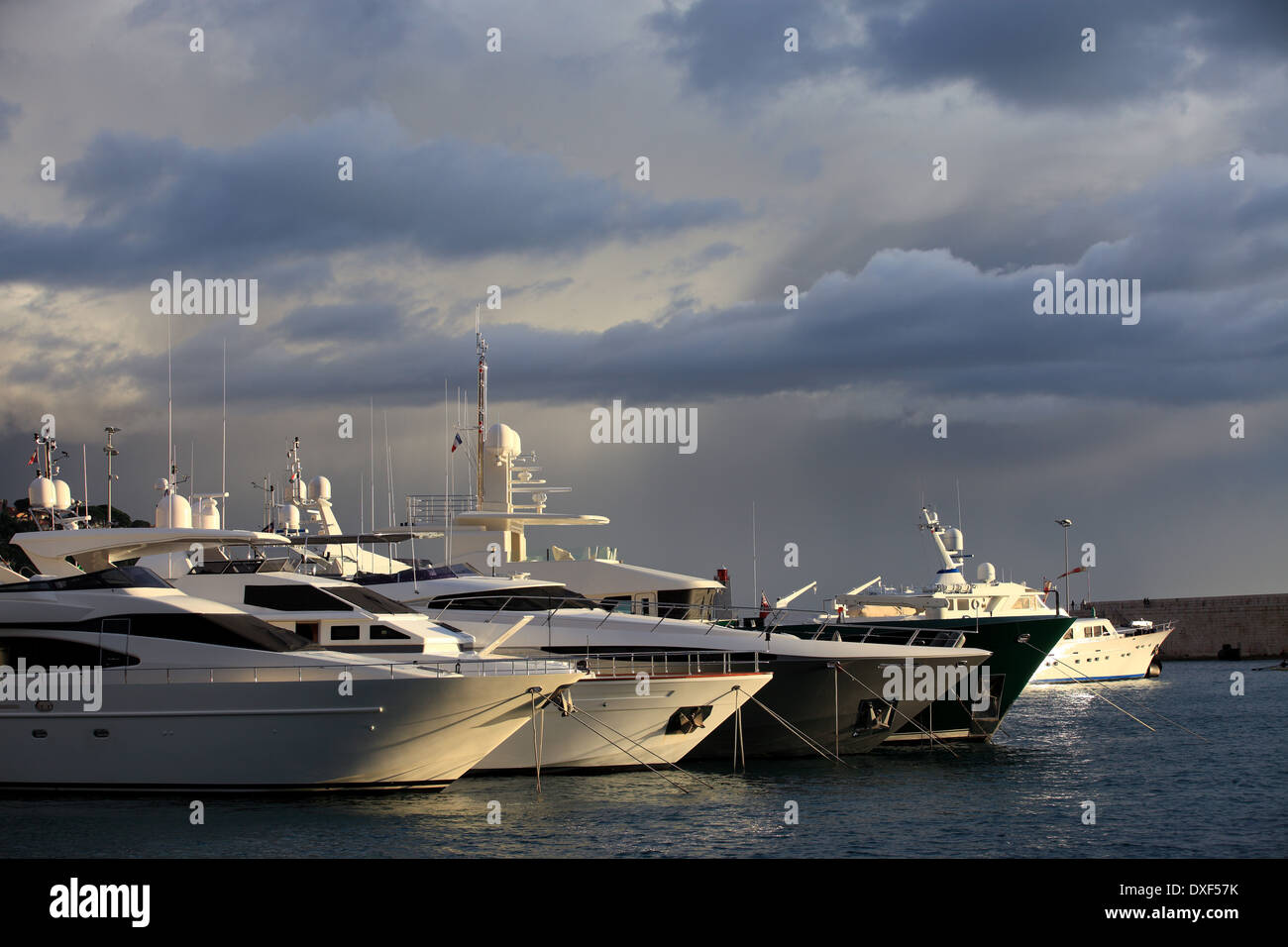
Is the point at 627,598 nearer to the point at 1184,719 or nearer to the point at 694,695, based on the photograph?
the point at 694,695

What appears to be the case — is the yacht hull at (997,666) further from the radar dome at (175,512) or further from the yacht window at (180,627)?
the radar dome at (175,512)

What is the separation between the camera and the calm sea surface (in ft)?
61.7

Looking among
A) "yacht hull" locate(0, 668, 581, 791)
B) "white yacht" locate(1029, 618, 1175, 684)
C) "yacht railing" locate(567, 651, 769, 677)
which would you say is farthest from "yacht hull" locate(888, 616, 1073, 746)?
"white yacht" locate(1029, 618, 1175, 684)

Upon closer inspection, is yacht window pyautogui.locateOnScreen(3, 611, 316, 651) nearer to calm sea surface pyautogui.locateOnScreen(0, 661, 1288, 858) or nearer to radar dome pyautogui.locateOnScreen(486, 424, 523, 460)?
calm sea surface pyautogui.locateOnScreen(0, 661, 1288, 858)

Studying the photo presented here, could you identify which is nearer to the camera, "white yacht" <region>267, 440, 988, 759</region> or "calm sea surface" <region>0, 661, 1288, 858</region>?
"calm sea surface" <region>0, 661, 1288, 858</region>

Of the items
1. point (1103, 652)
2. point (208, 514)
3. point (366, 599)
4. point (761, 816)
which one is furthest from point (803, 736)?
point (1103, 652)

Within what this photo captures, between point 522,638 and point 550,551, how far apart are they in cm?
1391

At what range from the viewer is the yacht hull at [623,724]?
25094 mm

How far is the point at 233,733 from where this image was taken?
68.9ft

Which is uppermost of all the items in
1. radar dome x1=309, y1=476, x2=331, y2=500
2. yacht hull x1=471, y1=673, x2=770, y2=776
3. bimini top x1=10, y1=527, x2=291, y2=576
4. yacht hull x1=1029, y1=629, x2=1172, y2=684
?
radar dome x1=309, y1=476, x2=331, y2=500

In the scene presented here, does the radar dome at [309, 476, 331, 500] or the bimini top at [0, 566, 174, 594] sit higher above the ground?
the radar dome at [309, 476, 331, 500]

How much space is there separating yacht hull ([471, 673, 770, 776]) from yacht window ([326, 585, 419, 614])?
368 cm

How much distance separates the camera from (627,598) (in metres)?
40.9
